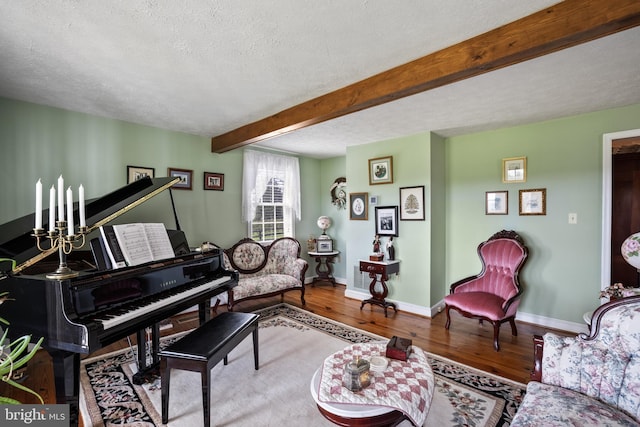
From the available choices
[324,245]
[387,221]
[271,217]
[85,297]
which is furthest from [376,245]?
[85,297]

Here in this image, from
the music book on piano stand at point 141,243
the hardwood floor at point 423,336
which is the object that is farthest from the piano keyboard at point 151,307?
the hardwood floor at point 423,336

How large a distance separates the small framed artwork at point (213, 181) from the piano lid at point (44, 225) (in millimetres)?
1330

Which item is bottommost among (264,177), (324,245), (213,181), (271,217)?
(324,245)

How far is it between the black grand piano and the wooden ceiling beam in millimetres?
1799

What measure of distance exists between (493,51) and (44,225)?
3158 millimetres

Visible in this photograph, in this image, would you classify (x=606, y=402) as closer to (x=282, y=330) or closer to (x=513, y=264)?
(x=513, y=264)

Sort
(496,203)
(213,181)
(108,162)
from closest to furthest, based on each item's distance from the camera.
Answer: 1. (108,162)
2. (496,203)
3. (213,181)

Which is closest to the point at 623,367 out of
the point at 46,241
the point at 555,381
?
the point at 555,381

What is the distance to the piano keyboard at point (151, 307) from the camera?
1696mm

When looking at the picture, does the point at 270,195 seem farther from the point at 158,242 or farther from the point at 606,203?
the point at 606,203

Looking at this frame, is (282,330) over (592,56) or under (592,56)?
under

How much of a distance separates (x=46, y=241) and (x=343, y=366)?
89.5 inches

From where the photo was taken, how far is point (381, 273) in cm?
391

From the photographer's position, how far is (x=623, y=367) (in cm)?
145
